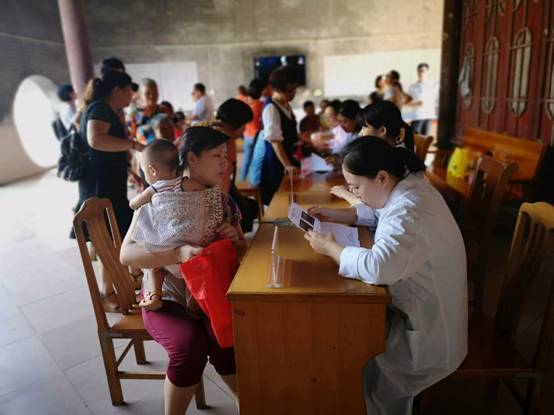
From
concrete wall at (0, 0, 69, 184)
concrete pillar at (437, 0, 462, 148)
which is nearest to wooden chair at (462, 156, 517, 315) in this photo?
concrete pillar at (437, 0, 462, 148)

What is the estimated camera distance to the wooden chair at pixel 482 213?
1928mm

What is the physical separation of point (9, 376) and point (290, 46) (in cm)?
846

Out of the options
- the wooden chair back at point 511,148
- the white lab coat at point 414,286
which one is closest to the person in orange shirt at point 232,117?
the white lab coat at point 414,286

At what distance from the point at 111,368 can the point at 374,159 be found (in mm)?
1302

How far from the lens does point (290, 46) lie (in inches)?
364

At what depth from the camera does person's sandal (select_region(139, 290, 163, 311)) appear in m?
1.51

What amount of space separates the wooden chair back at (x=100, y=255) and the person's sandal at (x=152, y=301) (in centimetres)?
23

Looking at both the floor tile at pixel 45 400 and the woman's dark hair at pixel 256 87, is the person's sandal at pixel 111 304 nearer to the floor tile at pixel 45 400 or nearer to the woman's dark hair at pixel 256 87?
the floor tile at pixel 45 400

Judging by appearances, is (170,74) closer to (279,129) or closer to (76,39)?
(76,39)

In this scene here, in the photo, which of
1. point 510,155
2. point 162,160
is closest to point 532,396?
point 162,160

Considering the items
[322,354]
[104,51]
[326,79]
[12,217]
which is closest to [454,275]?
[322,354]

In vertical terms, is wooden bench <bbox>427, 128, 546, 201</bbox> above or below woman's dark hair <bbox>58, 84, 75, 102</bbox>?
below

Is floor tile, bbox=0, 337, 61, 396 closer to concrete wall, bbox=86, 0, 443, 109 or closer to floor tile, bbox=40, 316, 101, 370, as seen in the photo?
floor tile, bbox=40, 316, 101, 370

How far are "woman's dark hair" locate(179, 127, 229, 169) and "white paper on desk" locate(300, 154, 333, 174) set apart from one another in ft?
4.36
